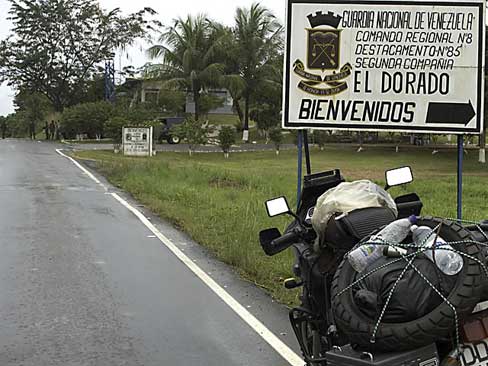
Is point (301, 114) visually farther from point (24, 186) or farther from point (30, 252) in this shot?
point (24, 186)

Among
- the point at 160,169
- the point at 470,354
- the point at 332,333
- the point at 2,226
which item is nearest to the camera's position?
the point at 470,354

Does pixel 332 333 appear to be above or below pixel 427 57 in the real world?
below

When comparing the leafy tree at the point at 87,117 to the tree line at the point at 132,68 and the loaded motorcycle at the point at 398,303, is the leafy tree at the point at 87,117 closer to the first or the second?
the tree line at the point at 132,68

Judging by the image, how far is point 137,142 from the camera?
37656 millimetres

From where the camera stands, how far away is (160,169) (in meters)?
24.5

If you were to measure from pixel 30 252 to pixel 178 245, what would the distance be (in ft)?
6.96

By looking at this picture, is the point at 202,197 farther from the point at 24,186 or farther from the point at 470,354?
the point at 470,354

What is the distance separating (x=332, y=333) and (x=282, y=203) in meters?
1.00

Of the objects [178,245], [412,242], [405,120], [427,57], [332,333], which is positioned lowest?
[178,245]

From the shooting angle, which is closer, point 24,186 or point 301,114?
point 301,114

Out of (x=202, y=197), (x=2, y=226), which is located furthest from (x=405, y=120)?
(x=202, y=197)

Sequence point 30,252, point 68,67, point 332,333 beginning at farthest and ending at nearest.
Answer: point 68,67 < point 30,252 < point 332,333

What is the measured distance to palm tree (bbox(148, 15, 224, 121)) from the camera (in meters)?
51.2

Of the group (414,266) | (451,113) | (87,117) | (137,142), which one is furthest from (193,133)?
(414,266)
